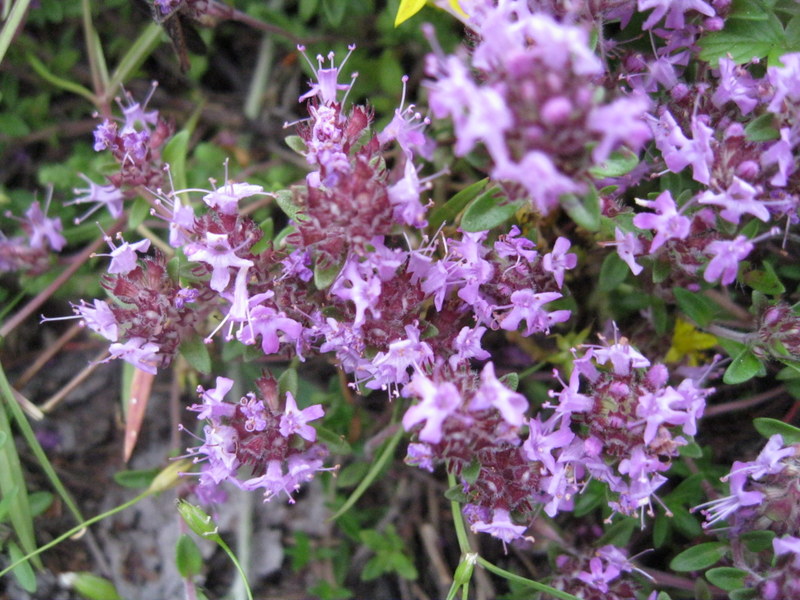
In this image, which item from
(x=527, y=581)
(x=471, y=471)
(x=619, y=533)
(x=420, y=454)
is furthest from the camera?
(x=619, y=533)

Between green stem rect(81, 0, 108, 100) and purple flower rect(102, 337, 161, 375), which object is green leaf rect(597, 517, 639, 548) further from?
green stem rect(81, 0, 108, 100)

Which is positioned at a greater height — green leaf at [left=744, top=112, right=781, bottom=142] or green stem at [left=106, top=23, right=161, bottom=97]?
green stem at [left=106, top=23, right=161, bottom=97]

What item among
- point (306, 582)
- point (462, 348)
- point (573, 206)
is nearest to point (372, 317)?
point (462, 348)

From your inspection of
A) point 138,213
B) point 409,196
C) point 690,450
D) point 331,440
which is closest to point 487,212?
point 409,196

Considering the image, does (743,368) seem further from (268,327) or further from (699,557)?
(268,327)

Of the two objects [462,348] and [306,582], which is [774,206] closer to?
[462,348]

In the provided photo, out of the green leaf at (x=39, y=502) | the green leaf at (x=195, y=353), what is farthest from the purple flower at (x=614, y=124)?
the green leaf at (x=39, y=502)

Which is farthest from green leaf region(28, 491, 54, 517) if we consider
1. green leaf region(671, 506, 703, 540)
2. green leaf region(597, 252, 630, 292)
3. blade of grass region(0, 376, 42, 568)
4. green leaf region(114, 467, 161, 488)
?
→ green leaf region(671, 506, 703, 540)
